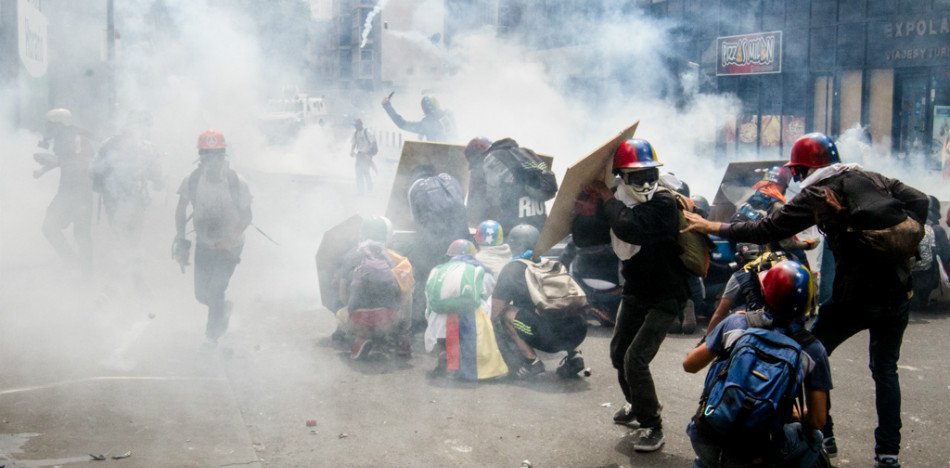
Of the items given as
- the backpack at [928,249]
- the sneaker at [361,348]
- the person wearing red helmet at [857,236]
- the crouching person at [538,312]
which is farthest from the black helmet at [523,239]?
the backpack at [928,249]

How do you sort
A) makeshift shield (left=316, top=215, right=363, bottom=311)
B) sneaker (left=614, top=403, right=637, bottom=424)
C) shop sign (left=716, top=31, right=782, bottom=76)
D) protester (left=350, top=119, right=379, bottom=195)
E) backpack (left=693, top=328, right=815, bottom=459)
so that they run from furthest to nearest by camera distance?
protester (left=350, top=119, right=379, bottom=195) < shop sign (left=716, top=31, right=782, bottom=76) < makeshift shield (left=316, top=215, right=363, bottom=311) < sneaker (left=614, top=403, right=637, bottom=424) < backpack (left=693, top=328, right=815, bottom=459)

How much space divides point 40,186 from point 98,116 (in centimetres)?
223

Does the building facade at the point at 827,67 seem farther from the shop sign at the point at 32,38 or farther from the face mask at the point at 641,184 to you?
the shop sign at the point at 32,38

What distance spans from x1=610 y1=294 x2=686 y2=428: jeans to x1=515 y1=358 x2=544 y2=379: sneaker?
116 cm

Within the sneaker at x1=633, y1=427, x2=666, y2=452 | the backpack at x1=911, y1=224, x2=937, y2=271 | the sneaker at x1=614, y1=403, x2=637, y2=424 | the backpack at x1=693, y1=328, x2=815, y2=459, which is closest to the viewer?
the backpack at x1=693, y1=328, x2=815, y2=459

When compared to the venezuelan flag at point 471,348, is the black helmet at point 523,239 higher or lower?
higher

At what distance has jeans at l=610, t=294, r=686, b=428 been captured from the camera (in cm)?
419

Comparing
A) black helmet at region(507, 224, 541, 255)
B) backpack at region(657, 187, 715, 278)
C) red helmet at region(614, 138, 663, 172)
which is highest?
red helmet at region(614, 138, 663, 172)

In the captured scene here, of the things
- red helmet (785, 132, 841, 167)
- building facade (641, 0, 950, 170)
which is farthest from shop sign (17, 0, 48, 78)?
building facade (641, 0, 950, 170)

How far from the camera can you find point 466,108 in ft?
70.6

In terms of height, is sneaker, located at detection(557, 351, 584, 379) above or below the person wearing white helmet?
below

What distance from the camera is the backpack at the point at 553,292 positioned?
5.36 m

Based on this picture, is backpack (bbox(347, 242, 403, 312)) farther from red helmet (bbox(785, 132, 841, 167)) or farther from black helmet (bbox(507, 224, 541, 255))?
red helmet (bbox(785, 132, 841, 167))

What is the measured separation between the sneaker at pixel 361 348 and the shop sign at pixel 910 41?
11.7 metres
